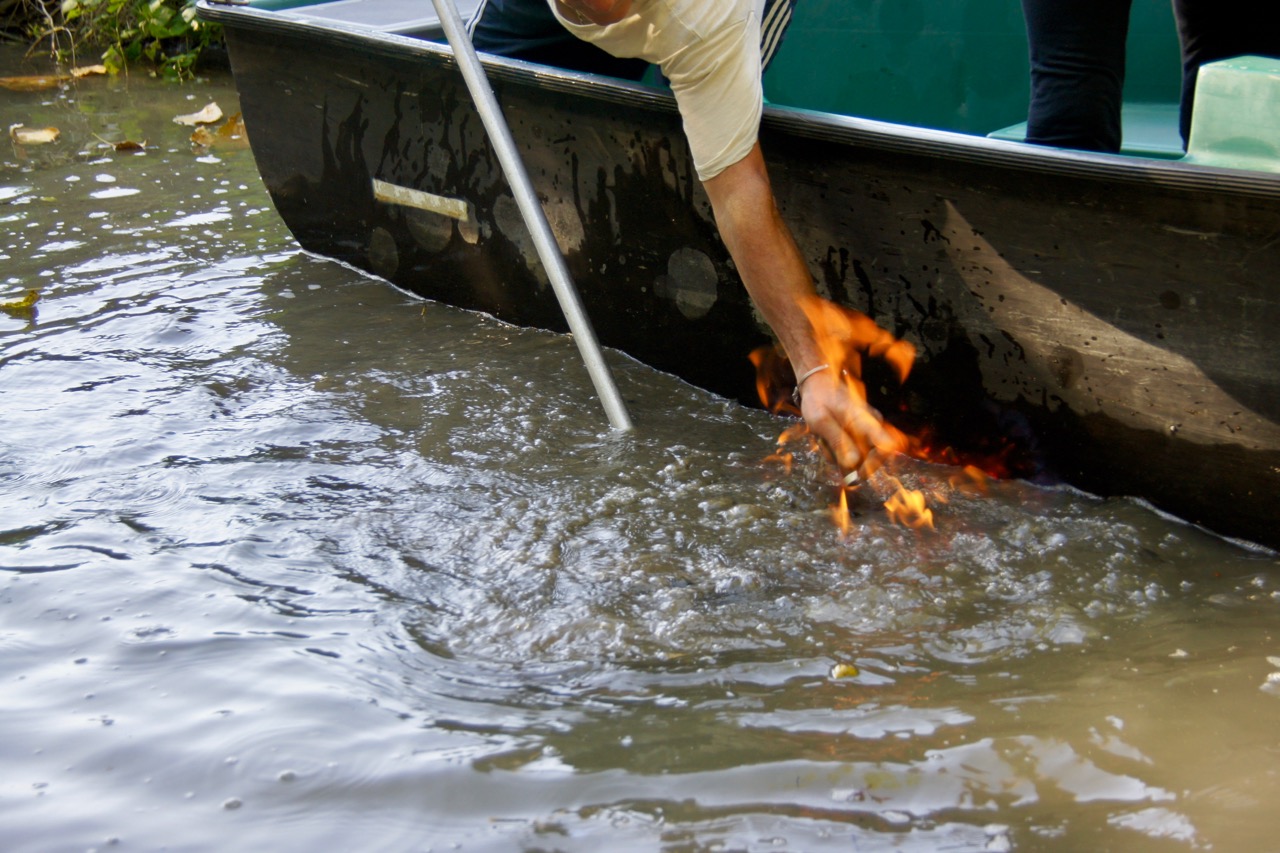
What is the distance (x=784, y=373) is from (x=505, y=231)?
86cm

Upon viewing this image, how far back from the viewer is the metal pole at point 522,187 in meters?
2.65

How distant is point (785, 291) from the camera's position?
7.47 ft

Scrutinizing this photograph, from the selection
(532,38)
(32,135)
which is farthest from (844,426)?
(32,135)

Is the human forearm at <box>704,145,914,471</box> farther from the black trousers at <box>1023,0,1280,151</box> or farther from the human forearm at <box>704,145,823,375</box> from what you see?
the black trousers at <box>1023,0,1280,151</box>

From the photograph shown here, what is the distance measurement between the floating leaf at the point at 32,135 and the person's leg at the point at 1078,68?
13.7 ft

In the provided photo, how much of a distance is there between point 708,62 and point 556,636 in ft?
3.42

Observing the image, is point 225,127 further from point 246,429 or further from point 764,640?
point 764,640

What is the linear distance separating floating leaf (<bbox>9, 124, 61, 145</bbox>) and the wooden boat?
1952 millimetres

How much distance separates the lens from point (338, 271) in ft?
11.8

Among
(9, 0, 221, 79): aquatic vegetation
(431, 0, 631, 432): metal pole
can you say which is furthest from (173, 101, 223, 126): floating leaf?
(431, 0, 631, 432): metal pole

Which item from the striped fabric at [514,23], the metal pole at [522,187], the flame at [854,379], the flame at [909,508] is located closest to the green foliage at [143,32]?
the striped fabric at [514,23]

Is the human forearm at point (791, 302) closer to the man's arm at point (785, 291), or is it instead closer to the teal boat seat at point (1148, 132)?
the man's arm at point (785, 291)

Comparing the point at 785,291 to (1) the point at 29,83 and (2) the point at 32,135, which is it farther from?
(1) the point at 29,83

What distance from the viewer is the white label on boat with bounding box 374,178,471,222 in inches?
123
